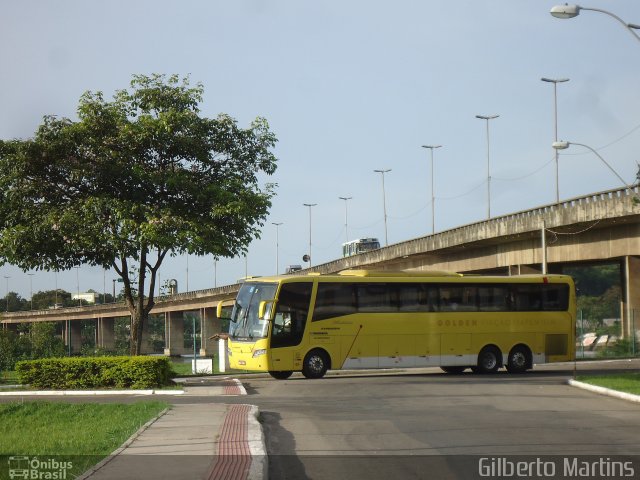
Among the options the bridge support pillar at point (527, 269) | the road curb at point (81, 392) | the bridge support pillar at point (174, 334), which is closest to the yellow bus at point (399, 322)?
the road curb at point (81, 392)

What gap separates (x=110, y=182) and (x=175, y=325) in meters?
101

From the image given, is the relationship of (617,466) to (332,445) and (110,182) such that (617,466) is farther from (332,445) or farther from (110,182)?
(110,182)

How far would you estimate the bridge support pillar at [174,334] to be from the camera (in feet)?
417

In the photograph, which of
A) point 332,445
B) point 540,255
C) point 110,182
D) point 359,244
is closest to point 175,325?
point 359,244

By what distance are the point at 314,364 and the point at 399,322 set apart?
354 centimetres

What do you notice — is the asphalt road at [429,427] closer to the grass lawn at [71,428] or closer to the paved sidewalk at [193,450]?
the paved sidewalk at [193,450]

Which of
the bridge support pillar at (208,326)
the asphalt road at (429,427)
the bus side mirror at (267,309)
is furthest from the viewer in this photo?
the bridge support pillar at (208,326)

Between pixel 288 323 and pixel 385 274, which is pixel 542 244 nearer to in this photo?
pixel 385 274

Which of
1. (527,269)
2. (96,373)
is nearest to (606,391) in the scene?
(96,373)

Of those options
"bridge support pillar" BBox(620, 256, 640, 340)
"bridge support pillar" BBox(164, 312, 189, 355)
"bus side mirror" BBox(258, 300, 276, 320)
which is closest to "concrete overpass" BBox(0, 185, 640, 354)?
"bridge support pillar" BBox(620, 256, 640, 340)

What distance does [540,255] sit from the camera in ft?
179

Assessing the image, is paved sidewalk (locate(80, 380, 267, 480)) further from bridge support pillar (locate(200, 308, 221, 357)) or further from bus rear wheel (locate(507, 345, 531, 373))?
bridge support pillar (locate(200, 308, 221, 357))

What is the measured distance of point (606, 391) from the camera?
23.7 m

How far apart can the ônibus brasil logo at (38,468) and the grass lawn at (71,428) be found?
6.3 inches
